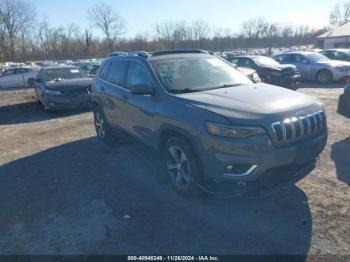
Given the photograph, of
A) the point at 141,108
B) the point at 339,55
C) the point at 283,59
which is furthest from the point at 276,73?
the point at 141,108

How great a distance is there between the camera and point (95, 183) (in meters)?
5.01

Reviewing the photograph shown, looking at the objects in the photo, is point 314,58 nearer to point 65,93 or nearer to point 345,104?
point 345,104

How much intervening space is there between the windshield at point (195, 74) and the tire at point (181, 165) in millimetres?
763

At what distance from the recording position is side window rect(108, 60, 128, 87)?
18.3 ft

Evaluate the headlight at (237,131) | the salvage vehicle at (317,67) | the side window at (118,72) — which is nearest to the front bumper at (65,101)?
the side window at (118,72)

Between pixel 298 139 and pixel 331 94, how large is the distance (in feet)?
29.7

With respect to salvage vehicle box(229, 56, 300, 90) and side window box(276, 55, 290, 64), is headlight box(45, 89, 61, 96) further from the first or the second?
side window box(276, 55, 290, 64)

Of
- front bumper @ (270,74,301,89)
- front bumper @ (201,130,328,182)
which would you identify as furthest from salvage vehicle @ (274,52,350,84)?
front bumper @ (201,130,328,182)

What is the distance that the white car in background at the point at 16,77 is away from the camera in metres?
23.6

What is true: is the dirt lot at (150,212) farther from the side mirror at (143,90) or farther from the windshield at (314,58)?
the windshield at (314,58)

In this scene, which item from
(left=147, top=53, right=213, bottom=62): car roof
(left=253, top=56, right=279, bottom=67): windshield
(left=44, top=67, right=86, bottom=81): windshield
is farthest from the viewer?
(left=253, top=56, right=279, bottom=67): windshield

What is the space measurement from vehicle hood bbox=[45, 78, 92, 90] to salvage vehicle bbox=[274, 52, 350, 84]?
992 centimetres

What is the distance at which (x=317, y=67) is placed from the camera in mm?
14820

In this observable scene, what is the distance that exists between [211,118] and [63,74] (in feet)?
32.0
